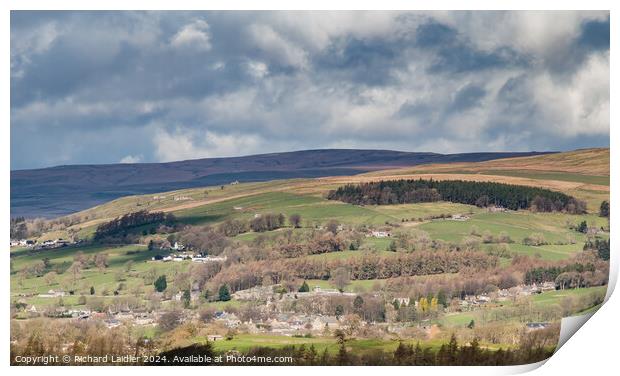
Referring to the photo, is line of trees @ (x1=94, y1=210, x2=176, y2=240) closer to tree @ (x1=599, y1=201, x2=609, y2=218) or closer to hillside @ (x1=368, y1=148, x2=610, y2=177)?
hillside @ (x1=368, y1=148, x2=610, y2=177)

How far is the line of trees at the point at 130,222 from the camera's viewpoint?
4262 cm

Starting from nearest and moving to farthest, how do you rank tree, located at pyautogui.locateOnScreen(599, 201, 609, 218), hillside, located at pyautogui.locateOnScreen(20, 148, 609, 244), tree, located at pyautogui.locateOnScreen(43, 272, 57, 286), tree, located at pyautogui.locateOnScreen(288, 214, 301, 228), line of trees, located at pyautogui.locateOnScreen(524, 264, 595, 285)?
line of trees, located at pyautogui.locateOnScreen(524, 264, 595, 285), tree, located at pyautogui.locateOnScreen(43, 272, 57, 286), tree, located at pyautogui.locateOnScreen(599, 201, 609, 218), tree, located at pyautogui.locateOnScreen(288, 214, 301, 228), hillside, located at pyautogui.locateOnScreen(20, 148, 609, 244)

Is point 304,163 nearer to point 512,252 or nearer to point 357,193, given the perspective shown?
point 357,193

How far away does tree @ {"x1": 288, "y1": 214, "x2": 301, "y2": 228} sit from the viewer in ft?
143

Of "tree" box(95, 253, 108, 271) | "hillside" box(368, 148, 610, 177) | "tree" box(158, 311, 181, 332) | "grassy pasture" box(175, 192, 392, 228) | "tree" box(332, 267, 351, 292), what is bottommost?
"tree" box(158, 311, 181, 332)

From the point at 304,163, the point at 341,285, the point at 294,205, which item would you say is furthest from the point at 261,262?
the point at 304,163

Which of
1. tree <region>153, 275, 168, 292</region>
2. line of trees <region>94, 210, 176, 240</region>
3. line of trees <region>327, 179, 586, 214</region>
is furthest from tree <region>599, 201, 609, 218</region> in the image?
line of trees <region>94, 210, 176, 240</region>

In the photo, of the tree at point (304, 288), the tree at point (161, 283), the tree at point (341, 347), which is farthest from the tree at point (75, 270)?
the tree at point (341, 347)

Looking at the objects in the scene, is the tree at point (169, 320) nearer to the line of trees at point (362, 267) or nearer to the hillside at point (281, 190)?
the line of trees at point (362, 267)

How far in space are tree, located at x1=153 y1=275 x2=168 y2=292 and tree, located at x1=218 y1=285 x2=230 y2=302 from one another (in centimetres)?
256

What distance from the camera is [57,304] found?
36031 millimetres

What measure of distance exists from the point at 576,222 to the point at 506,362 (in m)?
13.1

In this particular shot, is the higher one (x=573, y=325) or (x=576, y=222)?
(x=576, y=222)

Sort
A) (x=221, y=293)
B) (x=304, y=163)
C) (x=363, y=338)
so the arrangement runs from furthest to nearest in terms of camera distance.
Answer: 1. (x=304, y=163)
2. (x=221, y=293)
3. (x=363, y=338)
